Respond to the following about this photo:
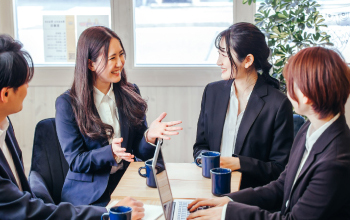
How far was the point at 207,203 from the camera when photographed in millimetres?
1456

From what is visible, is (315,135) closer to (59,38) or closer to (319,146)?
(319,146)

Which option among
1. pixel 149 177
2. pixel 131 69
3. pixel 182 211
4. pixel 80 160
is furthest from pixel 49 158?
pixel 131 69

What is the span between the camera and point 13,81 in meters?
1.36

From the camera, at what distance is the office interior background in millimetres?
3461

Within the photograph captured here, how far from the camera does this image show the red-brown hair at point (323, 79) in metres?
1.24

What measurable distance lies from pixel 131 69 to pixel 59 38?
0.68 m

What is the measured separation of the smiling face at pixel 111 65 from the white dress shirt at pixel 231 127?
0.63m

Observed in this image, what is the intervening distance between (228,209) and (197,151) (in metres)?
0.87

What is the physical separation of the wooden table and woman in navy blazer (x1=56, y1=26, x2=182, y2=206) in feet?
0.54

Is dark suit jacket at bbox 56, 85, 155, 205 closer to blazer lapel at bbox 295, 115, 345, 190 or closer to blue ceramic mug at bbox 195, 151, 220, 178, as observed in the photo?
blue ceramic mug at bbox 195, 151, 220, 178

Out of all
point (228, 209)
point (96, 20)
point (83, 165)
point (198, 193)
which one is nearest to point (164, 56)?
point (96, 20)

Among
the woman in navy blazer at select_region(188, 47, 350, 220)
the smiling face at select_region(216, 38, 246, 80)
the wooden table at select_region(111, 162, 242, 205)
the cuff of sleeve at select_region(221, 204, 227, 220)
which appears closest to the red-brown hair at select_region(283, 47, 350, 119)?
the woman in navy blazer at select_region(188, 47, 350, 220)

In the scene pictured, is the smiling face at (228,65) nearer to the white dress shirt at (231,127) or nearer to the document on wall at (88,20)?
the white dress shirt at (231,127)

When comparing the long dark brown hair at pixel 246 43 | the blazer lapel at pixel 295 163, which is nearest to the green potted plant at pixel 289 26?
the long dark brown hair at pixel 246 43
